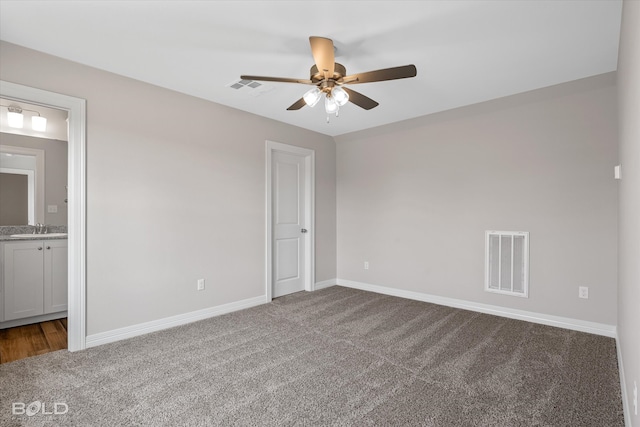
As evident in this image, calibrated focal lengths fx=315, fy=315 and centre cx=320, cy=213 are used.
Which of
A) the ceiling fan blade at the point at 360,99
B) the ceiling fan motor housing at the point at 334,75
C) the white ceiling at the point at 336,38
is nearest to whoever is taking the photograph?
the white ceiling at the point at 336,38

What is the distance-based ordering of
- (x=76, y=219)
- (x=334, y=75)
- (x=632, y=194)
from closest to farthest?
(x=632, y=194) < (x=334, y=75) < (x=76, y=219)

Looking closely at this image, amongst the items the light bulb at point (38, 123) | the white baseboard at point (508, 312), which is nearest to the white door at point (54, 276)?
the light bulb at point (38, 123)

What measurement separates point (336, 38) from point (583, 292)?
327 centimetres

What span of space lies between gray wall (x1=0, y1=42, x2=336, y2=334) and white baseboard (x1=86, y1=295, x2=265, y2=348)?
5 cm

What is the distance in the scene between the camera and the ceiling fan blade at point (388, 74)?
1.99 m

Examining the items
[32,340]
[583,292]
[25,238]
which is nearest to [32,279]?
[25,238]

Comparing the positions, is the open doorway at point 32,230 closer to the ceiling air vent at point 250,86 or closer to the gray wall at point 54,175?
the gray wall at point 54,175

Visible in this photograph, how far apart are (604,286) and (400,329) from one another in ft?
6.35

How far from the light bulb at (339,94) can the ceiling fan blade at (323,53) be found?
4.7 inches

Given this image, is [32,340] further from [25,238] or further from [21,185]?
[21,185]

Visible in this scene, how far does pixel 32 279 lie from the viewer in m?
3.31

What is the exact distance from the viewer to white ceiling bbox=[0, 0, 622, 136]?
195cm

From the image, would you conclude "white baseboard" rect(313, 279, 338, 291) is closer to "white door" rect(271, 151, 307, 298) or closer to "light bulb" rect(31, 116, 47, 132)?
"white door" rect(271, 151, 307, 298)

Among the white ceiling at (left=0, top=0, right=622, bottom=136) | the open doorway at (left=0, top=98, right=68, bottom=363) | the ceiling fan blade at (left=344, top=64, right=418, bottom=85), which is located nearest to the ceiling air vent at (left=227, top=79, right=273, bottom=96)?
the white ceiling at (left=0, top=0, right=622, bottom=136)
